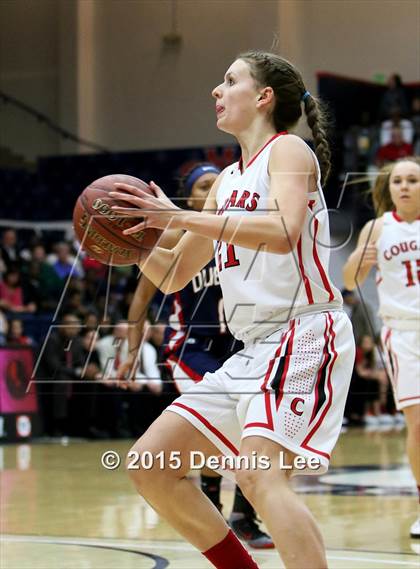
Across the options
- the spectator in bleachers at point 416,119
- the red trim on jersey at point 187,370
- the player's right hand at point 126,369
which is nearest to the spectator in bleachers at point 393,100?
the spectator in bleachers at point 416,119

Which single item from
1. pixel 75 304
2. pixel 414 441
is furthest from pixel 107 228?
pixel 75 304

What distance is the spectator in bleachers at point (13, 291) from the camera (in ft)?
46.3

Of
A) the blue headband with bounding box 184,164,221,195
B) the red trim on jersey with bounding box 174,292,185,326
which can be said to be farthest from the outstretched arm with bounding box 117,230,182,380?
the blue headband with bounding box 184,164,221,195

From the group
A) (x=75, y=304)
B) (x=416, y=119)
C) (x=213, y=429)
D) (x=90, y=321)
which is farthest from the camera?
(x=416, y=119)

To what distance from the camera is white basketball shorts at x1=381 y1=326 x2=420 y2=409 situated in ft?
18.8

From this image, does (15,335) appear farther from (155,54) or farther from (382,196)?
(382,196)

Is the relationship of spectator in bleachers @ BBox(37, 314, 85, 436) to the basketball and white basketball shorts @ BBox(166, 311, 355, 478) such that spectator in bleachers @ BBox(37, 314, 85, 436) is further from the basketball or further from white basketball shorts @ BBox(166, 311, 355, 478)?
white basketball shorts @ BBox(166, 311, 355, 478)

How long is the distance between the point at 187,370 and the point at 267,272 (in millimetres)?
2232

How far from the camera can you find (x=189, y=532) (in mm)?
3490

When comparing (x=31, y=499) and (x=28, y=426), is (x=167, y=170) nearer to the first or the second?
(x=28, y=426)

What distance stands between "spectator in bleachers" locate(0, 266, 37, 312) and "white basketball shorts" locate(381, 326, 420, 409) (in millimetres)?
8646

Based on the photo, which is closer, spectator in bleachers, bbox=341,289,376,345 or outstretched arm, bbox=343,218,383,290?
outstretched arm, bbox=343,218,383,290

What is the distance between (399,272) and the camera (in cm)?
606

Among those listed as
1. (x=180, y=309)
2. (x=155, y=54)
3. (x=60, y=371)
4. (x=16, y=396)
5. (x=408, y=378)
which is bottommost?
(x=16, y=396)
